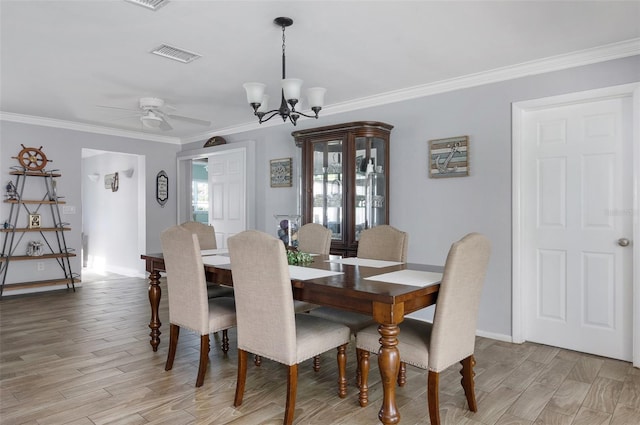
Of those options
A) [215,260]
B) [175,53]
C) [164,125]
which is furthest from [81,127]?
[215,260]

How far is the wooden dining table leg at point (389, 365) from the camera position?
1883 mm

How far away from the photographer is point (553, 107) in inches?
132

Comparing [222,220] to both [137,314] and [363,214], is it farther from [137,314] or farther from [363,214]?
[363,214]

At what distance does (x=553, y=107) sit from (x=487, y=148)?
586 mm

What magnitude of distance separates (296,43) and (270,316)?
1967 millimetres

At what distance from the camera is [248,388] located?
8.39 feet

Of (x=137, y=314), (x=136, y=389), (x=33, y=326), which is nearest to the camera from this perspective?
(x=136, y=389)

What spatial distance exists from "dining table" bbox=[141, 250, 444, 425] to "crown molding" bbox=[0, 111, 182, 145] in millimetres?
4354

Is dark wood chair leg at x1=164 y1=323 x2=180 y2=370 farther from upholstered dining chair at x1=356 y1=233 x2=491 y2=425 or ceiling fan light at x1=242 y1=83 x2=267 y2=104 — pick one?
ceiling fan light at x1=242 y1=83 x2=267 y2=104

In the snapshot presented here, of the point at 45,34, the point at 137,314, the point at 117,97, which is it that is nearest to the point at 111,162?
the point at 117,97

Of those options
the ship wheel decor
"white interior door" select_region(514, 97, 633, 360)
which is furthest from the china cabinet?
the ship wheel decor

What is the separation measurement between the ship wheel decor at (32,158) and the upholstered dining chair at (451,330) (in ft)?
17.3

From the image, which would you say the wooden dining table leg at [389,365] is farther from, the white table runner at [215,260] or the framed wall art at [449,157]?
the framed wall art at [449,157]

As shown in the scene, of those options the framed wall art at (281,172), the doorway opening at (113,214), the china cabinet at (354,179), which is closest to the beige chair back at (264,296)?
the china cabinet at (354,179)
